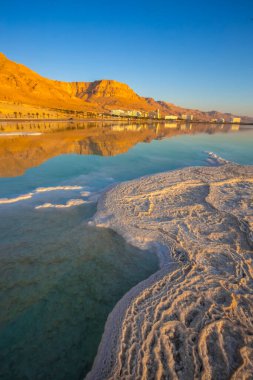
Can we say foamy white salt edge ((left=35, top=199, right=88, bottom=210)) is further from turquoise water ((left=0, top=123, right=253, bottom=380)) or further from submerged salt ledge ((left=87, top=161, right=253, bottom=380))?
submerged salt ledge ((left=87, top=161, right=253, bottom=380))

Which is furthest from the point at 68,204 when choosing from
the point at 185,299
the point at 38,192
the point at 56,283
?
the point at 185,299

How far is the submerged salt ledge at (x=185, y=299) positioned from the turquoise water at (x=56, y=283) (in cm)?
35

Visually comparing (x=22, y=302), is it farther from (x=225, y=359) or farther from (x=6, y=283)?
(x=225, y=359)

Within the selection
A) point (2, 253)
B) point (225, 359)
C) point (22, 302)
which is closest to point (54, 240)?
point (2, 253)

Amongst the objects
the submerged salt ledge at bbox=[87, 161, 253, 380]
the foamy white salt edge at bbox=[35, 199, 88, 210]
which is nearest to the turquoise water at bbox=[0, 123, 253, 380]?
the foamy white salt edge at bbox=[35, 199, 88, 210]

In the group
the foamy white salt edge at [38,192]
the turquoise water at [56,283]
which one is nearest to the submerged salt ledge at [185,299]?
the turquoise water at [56,283]

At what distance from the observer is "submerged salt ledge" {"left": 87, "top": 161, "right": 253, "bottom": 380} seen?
2623 mm

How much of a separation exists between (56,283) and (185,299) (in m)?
2.55

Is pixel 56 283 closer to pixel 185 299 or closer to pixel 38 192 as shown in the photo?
pixel 185 299

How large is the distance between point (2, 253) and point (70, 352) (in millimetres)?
2998

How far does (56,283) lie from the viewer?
12.8 feet

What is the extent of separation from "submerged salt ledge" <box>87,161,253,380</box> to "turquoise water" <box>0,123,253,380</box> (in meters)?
0.35

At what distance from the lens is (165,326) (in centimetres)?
303

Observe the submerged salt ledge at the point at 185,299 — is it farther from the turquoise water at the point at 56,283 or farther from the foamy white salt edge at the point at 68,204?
the foamy white salt edge at the point at 68,204
